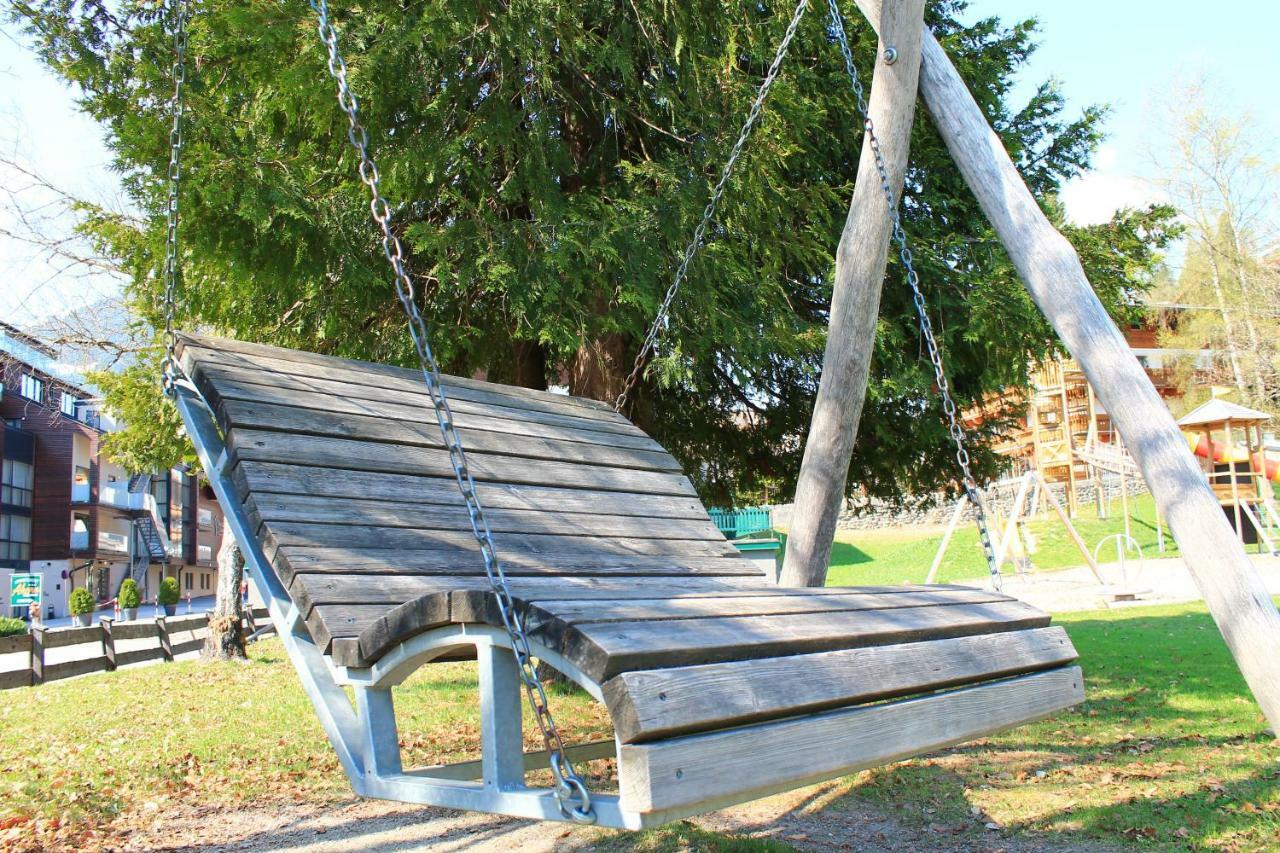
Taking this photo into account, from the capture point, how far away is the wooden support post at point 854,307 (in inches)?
162

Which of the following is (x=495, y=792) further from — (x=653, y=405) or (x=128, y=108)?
(x=653, y=405)

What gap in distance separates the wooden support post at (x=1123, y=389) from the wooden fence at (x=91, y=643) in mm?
11110

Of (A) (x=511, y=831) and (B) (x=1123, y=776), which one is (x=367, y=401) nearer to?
(A) (x=511, y=831)

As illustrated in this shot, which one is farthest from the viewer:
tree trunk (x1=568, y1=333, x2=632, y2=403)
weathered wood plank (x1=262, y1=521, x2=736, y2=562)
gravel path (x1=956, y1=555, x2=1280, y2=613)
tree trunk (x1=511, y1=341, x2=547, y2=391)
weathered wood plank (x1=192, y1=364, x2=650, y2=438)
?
gravel path (x1=956, y1=555, x2=1280, y2=613)

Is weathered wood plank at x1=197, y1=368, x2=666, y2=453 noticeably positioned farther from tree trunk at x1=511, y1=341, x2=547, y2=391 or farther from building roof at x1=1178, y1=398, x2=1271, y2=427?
building roof at x1=1178, y1=398, x2=1271, y2=427

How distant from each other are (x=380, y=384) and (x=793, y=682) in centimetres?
291

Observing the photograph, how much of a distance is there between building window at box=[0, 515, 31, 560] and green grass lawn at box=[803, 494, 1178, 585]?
26.0m

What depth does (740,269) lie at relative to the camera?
6.79 metres

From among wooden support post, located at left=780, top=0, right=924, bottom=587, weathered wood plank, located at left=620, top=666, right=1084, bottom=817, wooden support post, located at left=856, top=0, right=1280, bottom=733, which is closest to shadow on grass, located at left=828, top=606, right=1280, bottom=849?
wooden support post, located at left=856, top=0, right=1280, bottom=733

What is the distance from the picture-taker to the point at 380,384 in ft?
14.7

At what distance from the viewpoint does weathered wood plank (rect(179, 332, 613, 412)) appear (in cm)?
398

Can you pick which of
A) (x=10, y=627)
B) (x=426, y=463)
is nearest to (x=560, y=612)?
(x=426, y=463)

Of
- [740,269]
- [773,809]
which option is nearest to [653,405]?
[740,269]

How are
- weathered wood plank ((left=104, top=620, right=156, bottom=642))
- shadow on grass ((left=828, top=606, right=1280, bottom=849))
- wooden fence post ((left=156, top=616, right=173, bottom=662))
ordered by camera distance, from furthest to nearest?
wooden fence post ((left=156, top=616, right=173, bottom=662)) < weathered wood plank ((left=104, top=620, right=156, bottom=642)) < shadow on grass ((left=828, top=606, right=1280, bottom=849))
